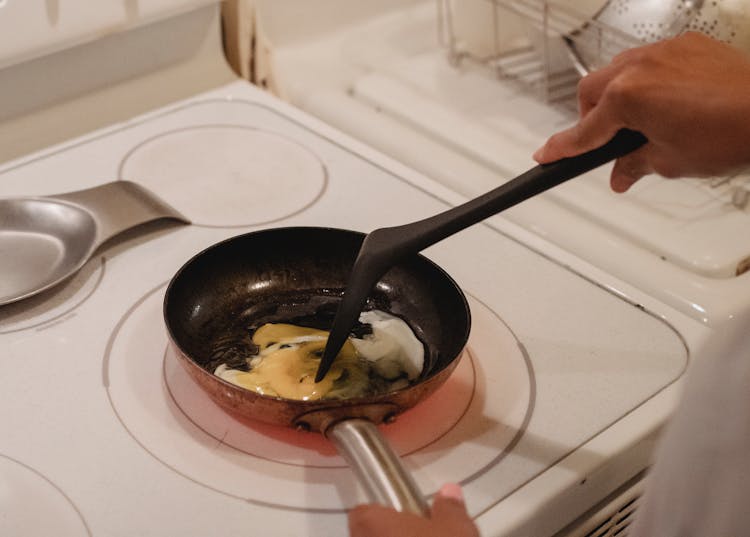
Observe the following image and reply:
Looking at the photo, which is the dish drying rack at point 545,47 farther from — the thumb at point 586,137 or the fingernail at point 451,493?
the fingernail at point 451,493

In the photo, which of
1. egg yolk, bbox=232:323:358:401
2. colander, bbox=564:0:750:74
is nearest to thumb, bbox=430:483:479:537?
egg yolk, bbox=232:323:358:401

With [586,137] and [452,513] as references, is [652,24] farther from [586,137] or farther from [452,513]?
[452,513]

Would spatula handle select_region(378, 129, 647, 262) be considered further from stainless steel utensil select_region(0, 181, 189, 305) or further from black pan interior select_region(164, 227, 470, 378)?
stainless steel utensil select_region(0, 181, 189, 305)

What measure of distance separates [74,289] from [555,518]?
39cm

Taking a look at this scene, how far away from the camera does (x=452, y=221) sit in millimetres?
585

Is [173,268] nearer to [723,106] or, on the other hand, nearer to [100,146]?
[100,146]

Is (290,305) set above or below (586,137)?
below

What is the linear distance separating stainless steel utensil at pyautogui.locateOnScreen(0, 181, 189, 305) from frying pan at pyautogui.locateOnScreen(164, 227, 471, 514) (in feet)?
0.32

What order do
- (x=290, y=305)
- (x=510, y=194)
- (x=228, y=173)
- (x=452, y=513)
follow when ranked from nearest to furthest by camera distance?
(x=452, y=513) < (x=510, y=194) < (x=290, y=305) < (x=228, y=173)

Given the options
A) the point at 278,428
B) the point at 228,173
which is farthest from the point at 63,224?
the point at 278,428

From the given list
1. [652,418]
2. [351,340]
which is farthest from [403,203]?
[652,418]

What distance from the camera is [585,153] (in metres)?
0.59

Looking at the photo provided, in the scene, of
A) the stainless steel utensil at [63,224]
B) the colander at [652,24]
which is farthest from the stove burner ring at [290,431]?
the colander at [652,24]

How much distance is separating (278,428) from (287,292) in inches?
6.0
